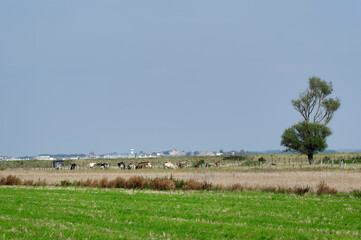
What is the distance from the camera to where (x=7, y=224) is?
47.5 ft

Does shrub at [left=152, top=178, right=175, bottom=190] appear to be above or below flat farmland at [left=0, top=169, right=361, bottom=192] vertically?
above

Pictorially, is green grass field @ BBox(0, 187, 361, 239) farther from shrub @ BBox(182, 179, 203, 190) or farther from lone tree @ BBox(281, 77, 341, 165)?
lone tree @ BBox(281, 77, 341, 165)

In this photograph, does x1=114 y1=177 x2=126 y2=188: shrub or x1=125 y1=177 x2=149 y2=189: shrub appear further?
x1=114 y1=177 x2=126 y2=188: shrub

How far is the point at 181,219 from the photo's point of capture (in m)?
16.2

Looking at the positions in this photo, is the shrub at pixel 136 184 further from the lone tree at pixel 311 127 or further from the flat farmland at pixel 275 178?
the lone tree at pixel 311 127

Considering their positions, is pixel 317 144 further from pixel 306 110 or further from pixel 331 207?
pixel 331 207

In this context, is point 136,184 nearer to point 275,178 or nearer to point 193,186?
point 193,186

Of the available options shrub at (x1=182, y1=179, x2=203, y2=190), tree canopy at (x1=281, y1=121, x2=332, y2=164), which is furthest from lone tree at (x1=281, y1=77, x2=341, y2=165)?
shrub at (x1=182, y1=179, x2=203, y2=190)

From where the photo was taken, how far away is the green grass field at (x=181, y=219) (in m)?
13.2

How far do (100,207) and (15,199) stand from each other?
606 cm

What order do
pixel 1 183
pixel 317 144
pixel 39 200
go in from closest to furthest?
pixel 39 200, pixel 1 183, pixel 317 144

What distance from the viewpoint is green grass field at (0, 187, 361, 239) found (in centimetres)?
1321

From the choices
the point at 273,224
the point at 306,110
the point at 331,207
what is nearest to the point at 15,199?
the point at 273,224

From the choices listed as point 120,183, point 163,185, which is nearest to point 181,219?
point 163,185
